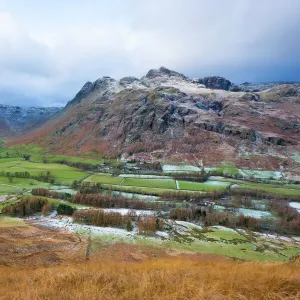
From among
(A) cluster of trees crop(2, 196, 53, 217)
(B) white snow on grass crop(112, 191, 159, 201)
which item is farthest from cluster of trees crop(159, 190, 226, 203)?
(A) cluster of trees crop(2, 196, 53, 217)

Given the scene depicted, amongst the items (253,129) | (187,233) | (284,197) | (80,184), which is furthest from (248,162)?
(187,233)

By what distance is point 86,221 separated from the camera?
214 feet

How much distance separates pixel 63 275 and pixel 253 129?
7889 inches

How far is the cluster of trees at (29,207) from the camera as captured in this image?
70.4 metres

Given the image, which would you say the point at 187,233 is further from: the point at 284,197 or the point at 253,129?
the point at 253,129

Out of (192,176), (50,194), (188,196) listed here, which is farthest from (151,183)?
(50,194)

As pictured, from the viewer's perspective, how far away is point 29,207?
2847 inches

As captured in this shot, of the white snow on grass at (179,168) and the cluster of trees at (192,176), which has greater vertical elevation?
the white snow on grass at (179,168)

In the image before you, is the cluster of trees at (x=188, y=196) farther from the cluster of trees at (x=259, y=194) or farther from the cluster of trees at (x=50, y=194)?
the cluster of trees at (x=50, y=194)

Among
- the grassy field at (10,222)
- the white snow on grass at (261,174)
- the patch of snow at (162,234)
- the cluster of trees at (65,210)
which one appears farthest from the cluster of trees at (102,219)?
the white snow on grass at (261,174)

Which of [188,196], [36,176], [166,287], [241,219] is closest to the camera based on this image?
[166,287]

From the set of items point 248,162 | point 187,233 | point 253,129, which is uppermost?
point 253,129

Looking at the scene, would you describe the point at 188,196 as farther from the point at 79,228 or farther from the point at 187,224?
the point at 79,228

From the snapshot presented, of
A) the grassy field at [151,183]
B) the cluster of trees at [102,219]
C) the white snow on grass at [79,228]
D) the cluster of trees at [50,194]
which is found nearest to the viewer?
the white snow on grass at [79,228]
